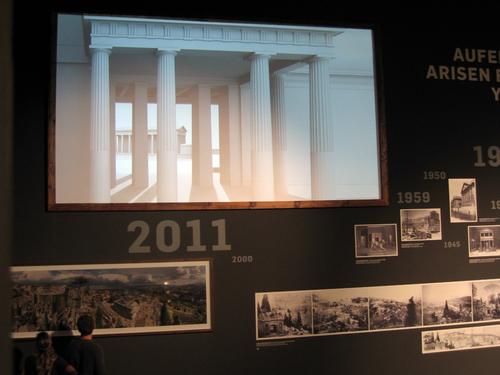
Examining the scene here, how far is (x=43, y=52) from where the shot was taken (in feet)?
10.0

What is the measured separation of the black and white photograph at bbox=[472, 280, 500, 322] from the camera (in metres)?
3.46

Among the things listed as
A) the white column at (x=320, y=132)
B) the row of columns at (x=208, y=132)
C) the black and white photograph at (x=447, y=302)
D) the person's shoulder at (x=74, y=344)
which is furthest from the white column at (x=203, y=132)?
the black and white photograph at (x=447, y=302)

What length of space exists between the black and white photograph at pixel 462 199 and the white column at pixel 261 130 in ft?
4.11

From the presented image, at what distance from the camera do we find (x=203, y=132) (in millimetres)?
3180

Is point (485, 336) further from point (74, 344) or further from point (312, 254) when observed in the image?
point (74, 344)

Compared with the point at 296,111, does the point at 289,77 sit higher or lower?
higher

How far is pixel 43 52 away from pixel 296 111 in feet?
5.20

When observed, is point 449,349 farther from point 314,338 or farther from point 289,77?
point 289,77

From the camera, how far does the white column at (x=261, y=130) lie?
3229 millimetres

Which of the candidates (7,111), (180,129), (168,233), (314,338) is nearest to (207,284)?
(168,233)

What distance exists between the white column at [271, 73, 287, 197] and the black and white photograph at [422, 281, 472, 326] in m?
1.19

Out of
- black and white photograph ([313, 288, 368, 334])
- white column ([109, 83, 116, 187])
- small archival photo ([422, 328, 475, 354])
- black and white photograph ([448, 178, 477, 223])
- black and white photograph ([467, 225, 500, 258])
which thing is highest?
white column ([109, 83, 116, 187])

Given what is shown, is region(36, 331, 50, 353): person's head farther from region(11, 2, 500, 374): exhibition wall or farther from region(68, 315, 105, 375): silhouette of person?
region(68, 315, 105, 375): silhouette of person

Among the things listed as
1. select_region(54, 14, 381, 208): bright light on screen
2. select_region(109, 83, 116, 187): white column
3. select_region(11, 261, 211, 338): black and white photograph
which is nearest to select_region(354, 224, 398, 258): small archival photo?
select_region(54, 14, 381, 208): bright light on screen
